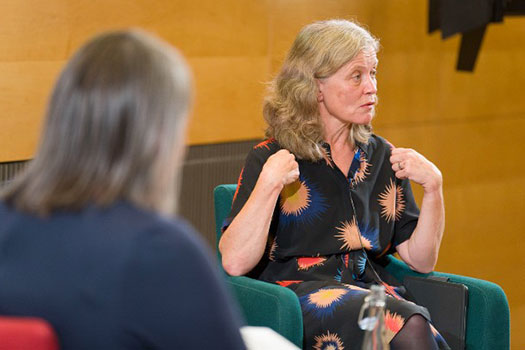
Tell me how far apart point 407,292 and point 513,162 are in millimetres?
2704

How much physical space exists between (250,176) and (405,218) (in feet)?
2.00

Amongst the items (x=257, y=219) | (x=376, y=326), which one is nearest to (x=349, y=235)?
(x=257, y=219)

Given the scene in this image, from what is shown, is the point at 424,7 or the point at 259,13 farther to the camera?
the point at 424,7

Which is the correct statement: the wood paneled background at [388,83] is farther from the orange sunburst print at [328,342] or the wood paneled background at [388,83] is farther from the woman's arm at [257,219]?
the orange sunburst print at [328,342]

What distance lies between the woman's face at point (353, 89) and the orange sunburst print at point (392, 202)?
0.26 metres

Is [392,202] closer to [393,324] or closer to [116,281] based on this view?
[393,324]

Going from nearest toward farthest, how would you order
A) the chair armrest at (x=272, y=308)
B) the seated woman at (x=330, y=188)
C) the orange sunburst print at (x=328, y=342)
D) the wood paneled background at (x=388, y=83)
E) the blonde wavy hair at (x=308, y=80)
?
1. the chair armrest at (x=272, y=308)
2. the orange sunburst print at (x=328, y=342)
3. the seated woman at (x=330, y=188)
4. the blonde wavy hair at (x=308, y=80)
5. the wood paneled background at (x=388, y=83)

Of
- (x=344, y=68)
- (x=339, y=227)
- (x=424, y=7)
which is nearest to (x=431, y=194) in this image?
(x=339, y=227)

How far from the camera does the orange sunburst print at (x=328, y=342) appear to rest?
2596 mm

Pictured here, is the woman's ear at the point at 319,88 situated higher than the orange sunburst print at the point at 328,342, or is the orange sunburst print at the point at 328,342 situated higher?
the woman's ear at the point at 319,88

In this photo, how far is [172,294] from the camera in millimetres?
1248

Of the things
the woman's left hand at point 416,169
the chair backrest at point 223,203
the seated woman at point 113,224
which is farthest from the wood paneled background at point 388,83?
the seated woman at point 113,224

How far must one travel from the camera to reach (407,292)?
290 centimetres

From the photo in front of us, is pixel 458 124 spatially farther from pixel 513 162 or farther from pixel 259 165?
pixel 259 165
